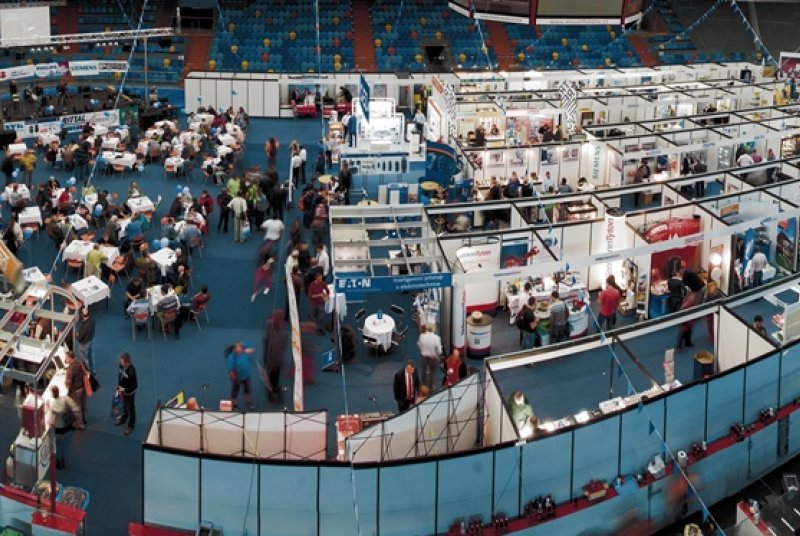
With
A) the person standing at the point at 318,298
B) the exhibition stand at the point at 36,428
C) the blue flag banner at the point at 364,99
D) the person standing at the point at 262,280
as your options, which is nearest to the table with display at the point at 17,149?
the blue flag banner at the point at 364,99

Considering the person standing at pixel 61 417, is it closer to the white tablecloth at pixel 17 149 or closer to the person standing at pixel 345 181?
the person standing at pixel 345 181

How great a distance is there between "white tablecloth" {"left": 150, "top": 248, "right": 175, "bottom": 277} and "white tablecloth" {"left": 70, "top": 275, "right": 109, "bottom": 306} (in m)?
1.09

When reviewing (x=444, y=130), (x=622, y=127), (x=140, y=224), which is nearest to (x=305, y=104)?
(x=444, y=130)

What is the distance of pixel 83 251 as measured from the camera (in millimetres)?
18781

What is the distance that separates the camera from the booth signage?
15820 mm

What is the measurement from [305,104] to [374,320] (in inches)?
667

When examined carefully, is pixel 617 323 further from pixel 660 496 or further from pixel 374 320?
pixel 660 496

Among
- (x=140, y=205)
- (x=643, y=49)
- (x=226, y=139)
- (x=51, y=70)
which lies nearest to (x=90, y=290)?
(x=140, y=205)

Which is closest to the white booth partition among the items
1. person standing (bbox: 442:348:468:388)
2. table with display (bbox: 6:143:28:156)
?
person standing (bbox: 442:348:468:388)

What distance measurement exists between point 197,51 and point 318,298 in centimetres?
2289

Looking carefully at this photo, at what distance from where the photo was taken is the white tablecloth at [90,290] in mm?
17047

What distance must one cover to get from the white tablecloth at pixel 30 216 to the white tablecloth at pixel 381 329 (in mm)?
8043

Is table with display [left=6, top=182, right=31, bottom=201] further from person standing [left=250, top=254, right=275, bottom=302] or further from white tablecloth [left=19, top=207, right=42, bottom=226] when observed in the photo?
person standing [left=250, top=254, right=275, bottom=302]

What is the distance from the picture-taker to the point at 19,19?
29.7 m
